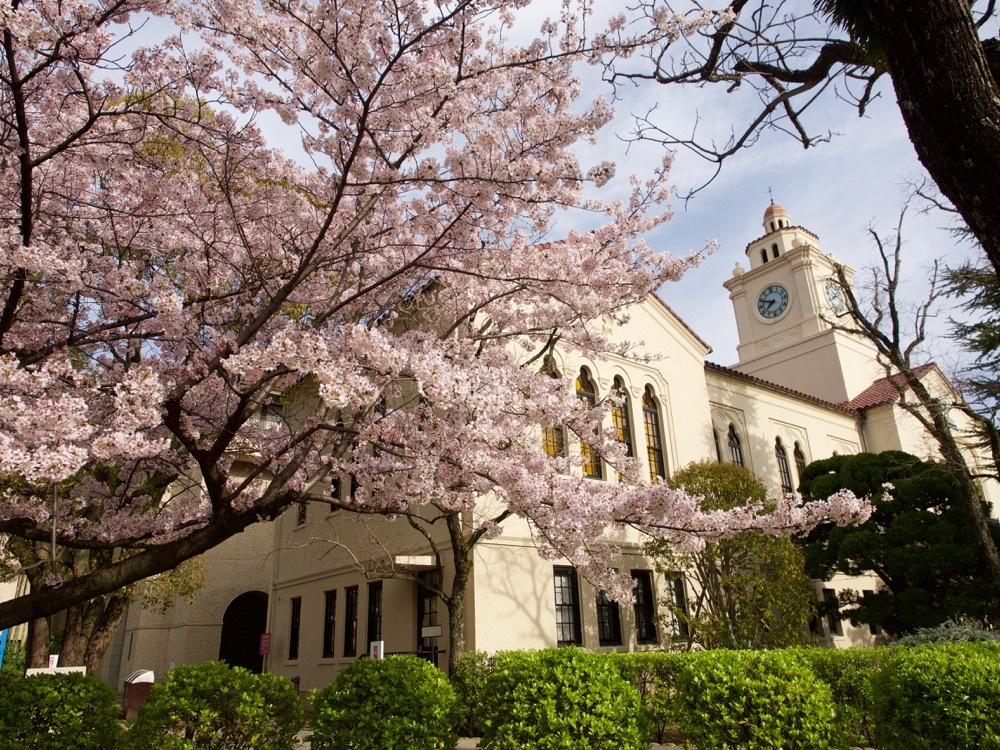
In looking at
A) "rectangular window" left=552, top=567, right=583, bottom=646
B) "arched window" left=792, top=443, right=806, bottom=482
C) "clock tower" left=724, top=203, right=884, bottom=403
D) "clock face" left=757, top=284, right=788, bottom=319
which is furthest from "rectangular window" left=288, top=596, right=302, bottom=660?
"clock face" left=757, top=284, right=788, bottom=319

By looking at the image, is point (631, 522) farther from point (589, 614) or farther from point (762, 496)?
point (762, 496)

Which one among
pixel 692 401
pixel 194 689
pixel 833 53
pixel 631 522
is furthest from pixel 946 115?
pixel 692 401

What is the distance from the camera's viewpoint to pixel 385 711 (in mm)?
6484

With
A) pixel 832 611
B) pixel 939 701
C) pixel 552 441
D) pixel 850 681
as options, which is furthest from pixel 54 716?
pixel 832 611

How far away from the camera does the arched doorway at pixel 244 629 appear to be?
74.7 ft

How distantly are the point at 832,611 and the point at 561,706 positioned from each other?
45.4 ft

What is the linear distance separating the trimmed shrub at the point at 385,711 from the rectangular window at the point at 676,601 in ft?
26.2

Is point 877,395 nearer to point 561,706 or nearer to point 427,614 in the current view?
point 427,614

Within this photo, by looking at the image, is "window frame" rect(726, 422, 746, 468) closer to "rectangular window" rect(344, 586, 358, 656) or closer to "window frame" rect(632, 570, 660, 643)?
"window frame" rect(632, 570, 660, 643)

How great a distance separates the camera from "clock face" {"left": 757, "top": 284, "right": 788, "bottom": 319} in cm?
3019

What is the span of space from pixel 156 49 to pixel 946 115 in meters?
6.35

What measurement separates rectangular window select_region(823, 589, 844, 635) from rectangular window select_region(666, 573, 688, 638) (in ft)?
13.5

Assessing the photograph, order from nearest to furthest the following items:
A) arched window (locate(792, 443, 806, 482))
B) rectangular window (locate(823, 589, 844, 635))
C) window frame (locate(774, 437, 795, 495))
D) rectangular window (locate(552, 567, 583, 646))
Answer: rectangular window (locate(552, 567, 583, 646))
rectangular window (locate(823, 589, 844, 635))
window frame (locate(774, 437, 795, 495))
arched window (locate(792, 443, 806, 482))

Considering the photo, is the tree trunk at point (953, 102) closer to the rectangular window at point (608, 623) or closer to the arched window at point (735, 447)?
the rectangular window at point (608, 623)
